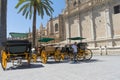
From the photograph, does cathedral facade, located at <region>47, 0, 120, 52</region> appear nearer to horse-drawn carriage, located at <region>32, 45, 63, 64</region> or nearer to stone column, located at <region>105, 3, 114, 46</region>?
stone column, located at <region>105, 3, 114, 46</region>

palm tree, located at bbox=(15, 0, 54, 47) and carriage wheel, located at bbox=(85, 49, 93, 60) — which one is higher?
palm tree, located at bbox=(15, 0, 54, 47)

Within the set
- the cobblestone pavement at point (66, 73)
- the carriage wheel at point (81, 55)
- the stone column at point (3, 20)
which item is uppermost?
the stone column at point (3, 20)

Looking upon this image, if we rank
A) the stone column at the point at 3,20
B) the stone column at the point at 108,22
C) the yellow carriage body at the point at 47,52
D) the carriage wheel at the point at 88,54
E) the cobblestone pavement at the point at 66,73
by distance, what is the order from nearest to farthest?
the cobblestone pavement at the point at 66,73, the yellow carriage body at the point at 47,52, the carriage wheel at the point at 88,54, the stone column at the point at 3,20, the stone column at the point at 108,22

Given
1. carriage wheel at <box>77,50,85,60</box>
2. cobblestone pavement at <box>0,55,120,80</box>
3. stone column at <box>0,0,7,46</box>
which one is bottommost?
cobblestone pavement at <box>0,55,120,80</box>

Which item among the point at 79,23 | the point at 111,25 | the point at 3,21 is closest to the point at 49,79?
the point at 3,21

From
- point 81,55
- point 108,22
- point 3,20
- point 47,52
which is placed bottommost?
point 81,55

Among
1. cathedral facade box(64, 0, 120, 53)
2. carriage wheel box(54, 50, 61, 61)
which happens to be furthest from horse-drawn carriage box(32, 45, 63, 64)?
cathedral facade box(64, 0, 120, 53)

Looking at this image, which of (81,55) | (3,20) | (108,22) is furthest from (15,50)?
(108,22)

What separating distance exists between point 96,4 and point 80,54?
21785 millimetres

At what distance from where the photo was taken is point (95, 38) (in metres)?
38.0

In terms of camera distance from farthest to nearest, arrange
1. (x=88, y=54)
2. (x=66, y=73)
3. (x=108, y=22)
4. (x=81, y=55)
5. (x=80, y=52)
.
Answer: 1. (x=108, y=22)
2. (x=88, y=54)
3. (x=81, y=55)
4. (x=80, y=52)
5. (x=66, y=73)

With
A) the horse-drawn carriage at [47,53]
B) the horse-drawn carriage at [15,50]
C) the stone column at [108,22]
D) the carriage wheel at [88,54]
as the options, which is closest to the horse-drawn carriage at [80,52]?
the carriage wheel at [88,54]

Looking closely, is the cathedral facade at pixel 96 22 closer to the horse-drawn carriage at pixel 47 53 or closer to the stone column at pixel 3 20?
the horse-drawn carriage at pixel 47 53

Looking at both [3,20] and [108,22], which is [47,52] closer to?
[3,20]
